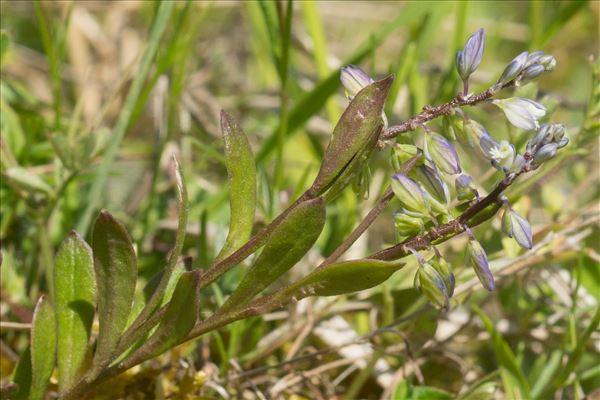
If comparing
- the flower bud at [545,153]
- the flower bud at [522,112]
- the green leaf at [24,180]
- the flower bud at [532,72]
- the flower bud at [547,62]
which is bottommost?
the flower bud at [545,153]

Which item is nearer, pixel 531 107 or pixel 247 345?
pixel 531 107

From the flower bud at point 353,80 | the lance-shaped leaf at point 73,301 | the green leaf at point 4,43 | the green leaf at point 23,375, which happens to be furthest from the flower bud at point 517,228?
the green leaf at point 4,43

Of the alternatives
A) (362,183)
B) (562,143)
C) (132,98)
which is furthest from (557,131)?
(132,98)

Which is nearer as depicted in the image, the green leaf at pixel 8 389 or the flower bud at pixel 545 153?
the flower bud at pixel 545 153

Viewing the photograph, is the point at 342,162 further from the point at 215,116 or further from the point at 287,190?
the point at 215,116

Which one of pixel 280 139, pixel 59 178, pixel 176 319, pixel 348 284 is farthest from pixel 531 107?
pixel 59 178

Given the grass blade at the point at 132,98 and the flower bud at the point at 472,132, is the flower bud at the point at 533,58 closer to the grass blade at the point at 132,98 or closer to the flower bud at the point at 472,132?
the flower bud at the point at 472,132
